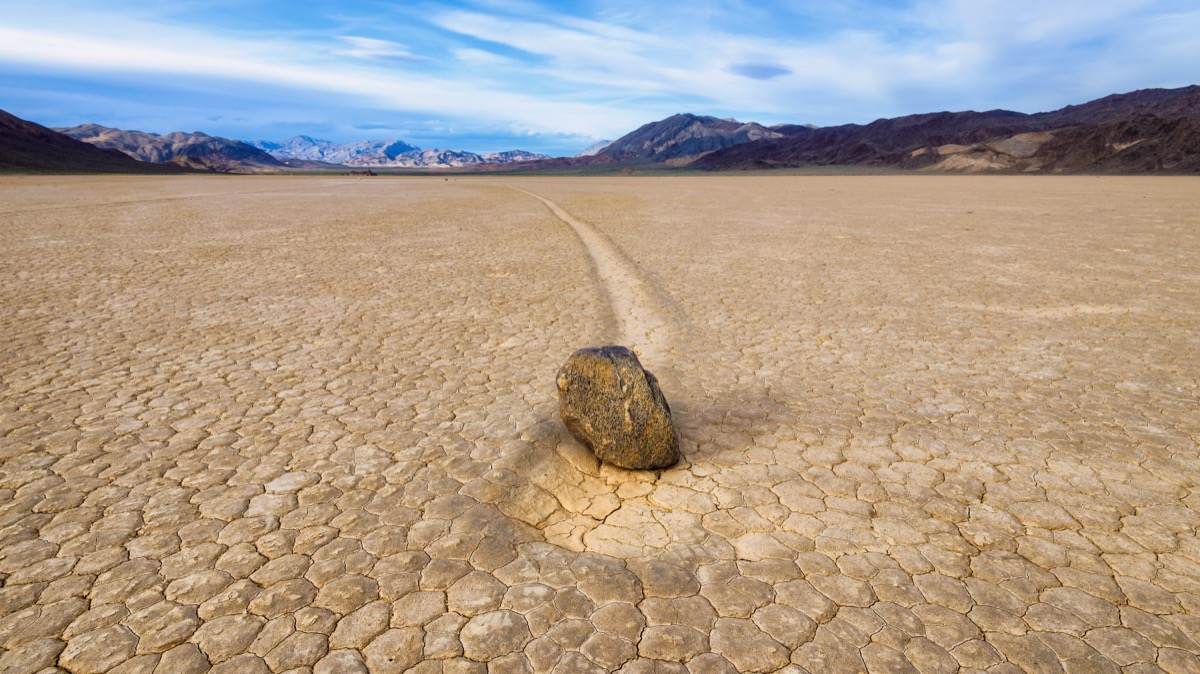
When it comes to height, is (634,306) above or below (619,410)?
below

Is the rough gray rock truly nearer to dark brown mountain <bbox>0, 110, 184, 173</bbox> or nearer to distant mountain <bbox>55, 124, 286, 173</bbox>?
dark brown mountain <bbox>0, 110, 184, 173</bbox>

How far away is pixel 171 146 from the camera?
521ft

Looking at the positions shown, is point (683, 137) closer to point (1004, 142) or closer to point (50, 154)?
point (1004, 142)

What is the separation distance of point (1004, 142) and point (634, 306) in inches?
2480

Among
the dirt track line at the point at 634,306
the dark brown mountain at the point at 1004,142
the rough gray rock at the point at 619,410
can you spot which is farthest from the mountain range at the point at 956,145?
the rough gray rock at the point at 619,410

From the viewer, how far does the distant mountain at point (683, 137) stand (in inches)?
4692

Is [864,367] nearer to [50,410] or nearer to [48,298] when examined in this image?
[50,410]

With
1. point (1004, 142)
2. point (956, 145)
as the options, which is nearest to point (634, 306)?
point (1004, 142)

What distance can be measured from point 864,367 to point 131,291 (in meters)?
7.51

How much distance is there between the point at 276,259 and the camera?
30.8 ft

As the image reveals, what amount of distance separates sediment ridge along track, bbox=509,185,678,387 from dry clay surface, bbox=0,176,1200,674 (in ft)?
0.24

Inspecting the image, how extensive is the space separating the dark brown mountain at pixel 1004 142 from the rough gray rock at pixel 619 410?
56282 mm

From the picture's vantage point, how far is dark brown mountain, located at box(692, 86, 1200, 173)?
47.0m

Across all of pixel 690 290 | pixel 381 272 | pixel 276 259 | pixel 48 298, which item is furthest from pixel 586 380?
pixel 276 259
